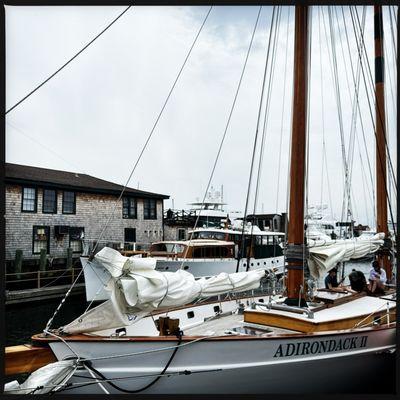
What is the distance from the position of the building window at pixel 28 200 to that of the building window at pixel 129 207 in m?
6.63

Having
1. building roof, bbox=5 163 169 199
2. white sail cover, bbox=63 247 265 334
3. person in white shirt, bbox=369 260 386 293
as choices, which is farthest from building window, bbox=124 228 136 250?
white sail cover, bbox=63 247 265 334

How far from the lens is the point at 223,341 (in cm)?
587

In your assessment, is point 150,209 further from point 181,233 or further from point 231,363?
point 231,363

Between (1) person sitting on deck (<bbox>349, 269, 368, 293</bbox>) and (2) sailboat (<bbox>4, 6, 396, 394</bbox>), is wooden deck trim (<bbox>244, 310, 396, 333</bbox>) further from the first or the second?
(1) person sitting on deck (<bbox>349, 269, 368, 293</bbox>)

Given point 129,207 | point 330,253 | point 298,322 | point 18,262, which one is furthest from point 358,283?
point 129,207

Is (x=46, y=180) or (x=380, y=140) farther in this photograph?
(x=46, y=180)

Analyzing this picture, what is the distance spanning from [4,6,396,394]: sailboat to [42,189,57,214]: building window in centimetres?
1775

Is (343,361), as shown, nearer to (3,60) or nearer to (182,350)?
(182,350)

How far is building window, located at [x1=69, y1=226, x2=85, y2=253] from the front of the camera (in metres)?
24.1

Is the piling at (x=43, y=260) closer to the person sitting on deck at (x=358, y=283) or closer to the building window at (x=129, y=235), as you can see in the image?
the building window at (x=129, y=235)

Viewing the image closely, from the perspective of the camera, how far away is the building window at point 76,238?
2412 centimetres

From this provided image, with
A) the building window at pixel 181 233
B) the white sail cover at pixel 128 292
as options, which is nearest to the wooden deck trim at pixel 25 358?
the white sail cover at pixel 128 292

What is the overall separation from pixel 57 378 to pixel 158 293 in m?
1.85

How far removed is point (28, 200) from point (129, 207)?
7.63 m
